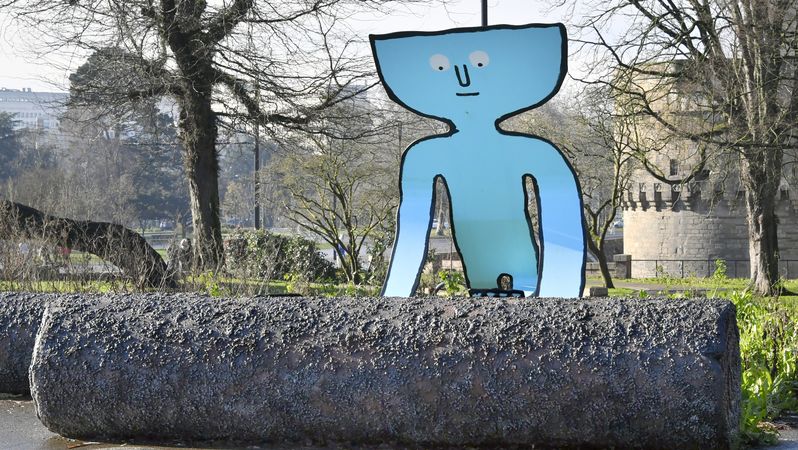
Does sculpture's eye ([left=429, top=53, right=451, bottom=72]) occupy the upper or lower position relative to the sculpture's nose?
upper

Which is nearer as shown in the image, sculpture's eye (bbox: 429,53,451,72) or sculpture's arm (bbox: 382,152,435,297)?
sculpture's arm (bbox: 382,152,435,297)

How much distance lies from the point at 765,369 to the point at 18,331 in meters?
5.05

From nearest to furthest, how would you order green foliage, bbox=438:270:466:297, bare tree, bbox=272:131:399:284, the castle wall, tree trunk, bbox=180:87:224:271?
green foliage, bbox=438:270:466:297 < tree trunk, bbox=180:87:224:271 < bare tree, bbox=272:131:399:284 < the castle wall

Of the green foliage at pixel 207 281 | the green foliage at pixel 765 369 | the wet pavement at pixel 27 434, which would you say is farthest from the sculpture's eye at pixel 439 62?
the wet pavement at pixel 27 434

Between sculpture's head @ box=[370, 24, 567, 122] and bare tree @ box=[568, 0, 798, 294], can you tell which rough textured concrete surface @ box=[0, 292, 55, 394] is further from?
bare tree @ box=[568, 0, 798, 294]

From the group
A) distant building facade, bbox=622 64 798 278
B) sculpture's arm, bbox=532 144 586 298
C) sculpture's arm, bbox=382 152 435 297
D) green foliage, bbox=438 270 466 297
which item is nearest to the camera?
sculpture's arm, bbox=532 144 586 298

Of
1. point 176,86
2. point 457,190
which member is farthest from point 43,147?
point 457,190

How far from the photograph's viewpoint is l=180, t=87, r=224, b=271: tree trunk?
1797 cm

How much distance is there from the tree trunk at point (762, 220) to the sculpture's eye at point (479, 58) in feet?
45.7

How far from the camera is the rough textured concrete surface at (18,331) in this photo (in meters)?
6.73

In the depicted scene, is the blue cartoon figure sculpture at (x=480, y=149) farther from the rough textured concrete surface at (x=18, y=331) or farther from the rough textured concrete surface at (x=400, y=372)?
the rough textured concrete surface at (x=400, y=372)

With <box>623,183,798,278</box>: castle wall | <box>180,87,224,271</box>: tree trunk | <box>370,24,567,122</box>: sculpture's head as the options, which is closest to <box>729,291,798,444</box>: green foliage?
<box>370,24,567,122</box>: sculpture's head

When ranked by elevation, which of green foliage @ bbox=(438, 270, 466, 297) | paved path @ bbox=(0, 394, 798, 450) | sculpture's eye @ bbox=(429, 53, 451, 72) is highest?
sculpture's eye @ bbox=(429, 53, 451, 72)

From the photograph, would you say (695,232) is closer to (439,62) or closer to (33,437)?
(439,62)
